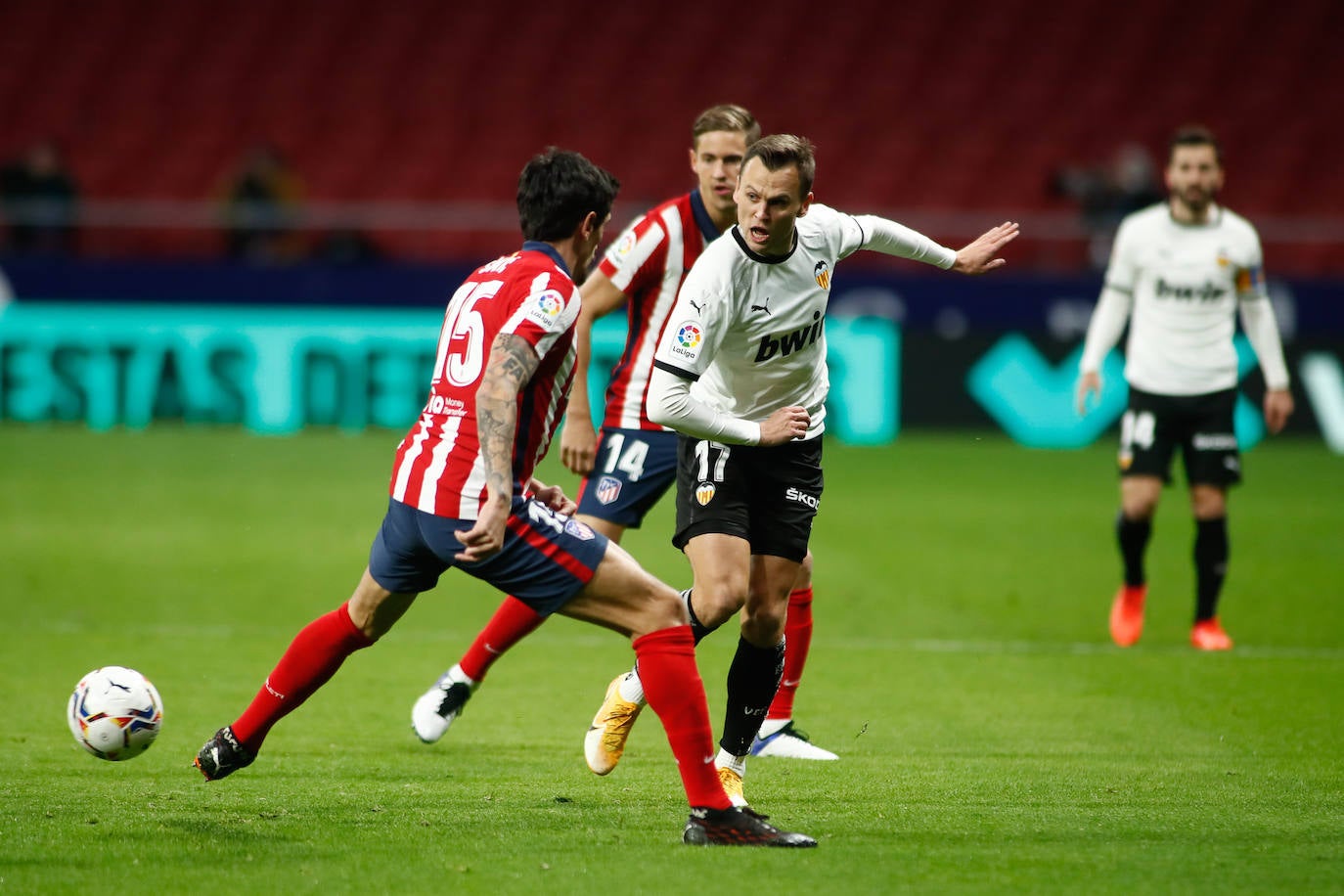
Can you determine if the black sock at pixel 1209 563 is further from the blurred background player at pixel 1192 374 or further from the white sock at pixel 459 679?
the white sock at pixel 459 679

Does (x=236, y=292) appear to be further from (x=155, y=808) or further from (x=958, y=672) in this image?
(x=155, y=808)

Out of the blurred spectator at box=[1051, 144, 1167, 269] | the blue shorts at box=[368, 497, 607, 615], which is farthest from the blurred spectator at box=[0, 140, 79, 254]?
the blue shorts at box=[368, 497, 607, 615]

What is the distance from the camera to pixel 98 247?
17.7 m

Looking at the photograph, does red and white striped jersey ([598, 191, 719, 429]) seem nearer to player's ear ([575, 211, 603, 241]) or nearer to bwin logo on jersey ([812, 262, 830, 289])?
bwin logo on jersey ([812, 262, 830, 289])

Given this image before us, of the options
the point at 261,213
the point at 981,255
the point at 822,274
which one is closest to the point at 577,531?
the point at 822,274

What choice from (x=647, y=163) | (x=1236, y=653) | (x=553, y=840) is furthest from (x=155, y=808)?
(x=647, y=163)

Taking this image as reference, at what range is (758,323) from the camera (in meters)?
4.97

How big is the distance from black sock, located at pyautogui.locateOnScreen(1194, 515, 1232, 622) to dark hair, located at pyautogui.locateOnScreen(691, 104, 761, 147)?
136 inches

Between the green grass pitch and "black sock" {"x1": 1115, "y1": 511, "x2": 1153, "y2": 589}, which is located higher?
"black sock" {"x1": 1115, "y1": 511, "x2": 1153, "y2": 589}

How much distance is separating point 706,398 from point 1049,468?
10118mm

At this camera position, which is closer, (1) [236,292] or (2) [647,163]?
(1) [236,292]

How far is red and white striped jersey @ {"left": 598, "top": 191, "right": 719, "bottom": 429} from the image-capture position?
6211 millimetres

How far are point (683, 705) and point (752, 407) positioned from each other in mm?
1108

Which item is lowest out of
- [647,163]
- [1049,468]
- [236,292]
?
[1049,468]
